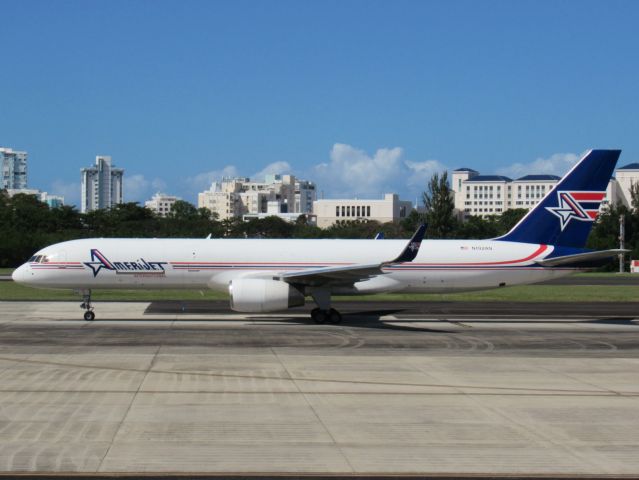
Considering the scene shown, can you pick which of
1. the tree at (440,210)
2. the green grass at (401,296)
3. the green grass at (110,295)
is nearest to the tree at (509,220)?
the tree at (440,210)

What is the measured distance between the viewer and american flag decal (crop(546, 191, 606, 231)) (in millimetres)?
36500

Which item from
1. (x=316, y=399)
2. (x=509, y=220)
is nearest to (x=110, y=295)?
(x=316, y=399)

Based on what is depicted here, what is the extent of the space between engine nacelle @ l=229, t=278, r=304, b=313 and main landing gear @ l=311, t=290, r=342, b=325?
5.31 ft

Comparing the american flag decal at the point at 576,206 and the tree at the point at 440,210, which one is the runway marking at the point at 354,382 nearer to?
the american flag decal at the point at 576,206

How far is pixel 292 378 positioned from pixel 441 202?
336ft

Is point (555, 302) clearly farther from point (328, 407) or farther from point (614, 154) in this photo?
point (328, 407)

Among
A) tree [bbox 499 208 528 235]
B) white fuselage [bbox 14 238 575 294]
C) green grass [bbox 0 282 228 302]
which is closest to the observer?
white fuselage [bbox 14 238 575 294]

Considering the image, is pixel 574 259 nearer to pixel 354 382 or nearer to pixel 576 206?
pixel 576 206

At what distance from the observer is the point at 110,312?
3662cm

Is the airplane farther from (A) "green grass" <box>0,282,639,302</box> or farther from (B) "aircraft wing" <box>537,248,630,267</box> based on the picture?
(A) "green grass" <box>0,282,639,302</box>

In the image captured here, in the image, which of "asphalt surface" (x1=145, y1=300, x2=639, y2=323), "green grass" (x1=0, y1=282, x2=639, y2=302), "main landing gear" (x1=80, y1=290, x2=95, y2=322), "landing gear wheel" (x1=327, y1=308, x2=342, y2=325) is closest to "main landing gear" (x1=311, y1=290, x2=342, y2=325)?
"landing gear wheel" (x1=327, y1=308, x2=342, y2=325)

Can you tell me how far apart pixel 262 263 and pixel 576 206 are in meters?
13.8

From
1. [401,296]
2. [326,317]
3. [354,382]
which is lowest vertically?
[401,296]

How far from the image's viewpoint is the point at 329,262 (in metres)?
35.5
